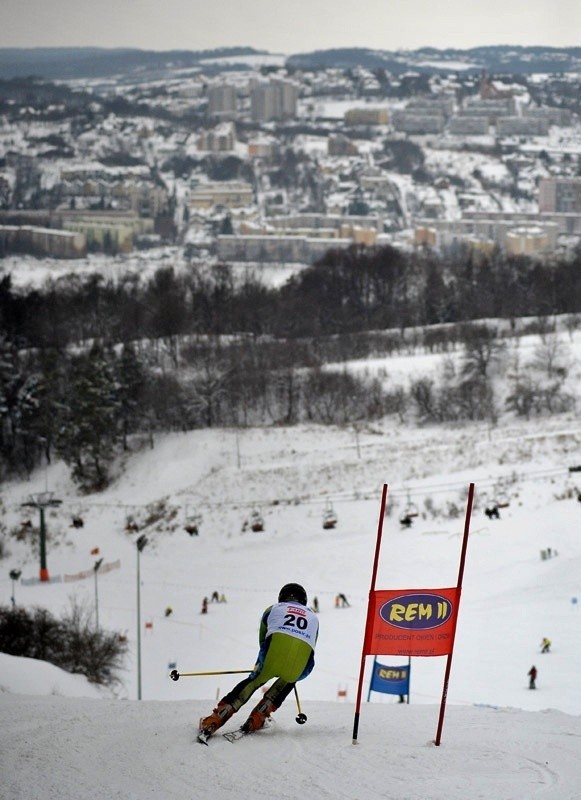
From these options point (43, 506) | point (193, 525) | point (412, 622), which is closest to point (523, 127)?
point (193, 525)

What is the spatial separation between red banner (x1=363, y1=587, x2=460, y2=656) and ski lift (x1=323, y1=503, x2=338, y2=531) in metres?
17.7

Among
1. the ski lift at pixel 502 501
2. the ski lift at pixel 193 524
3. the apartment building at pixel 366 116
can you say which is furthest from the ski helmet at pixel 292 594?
the apartment building at pixel 366 116

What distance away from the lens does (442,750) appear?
5.95 metres

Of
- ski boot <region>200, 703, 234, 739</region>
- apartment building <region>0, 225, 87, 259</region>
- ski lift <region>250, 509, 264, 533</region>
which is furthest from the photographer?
apartment building <region>0, 225, 87, 259</region>

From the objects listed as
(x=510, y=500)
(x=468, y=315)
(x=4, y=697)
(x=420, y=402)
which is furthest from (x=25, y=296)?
(x=4, y=697)

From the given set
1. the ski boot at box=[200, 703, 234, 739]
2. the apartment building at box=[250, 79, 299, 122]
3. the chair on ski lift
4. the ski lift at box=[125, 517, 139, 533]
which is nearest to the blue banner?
the ski boot at box=[200, 703, 234, 739]

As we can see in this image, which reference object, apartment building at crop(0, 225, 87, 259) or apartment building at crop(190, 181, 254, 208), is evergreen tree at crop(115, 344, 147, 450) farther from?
apartment building at crop(190, 181, 254, 208)

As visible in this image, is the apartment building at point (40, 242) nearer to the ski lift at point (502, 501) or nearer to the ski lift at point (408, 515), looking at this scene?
the ski lift at point (408, 515)

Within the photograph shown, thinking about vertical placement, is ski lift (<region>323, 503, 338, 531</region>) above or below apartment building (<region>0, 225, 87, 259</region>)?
above

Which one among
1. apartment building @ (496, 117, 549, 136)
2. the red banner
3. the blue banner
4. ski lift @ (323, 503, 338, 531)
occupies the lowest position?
ski lift @ (323, 503, 338, 531)

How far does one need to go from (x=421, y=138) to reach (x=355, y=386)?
5062 inches

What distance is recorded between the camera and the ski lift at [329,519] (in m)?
24.0

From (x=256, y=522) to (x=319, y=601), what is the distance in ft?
19.7

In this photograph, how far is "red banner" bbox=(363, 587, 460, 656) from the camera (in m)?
6.24
